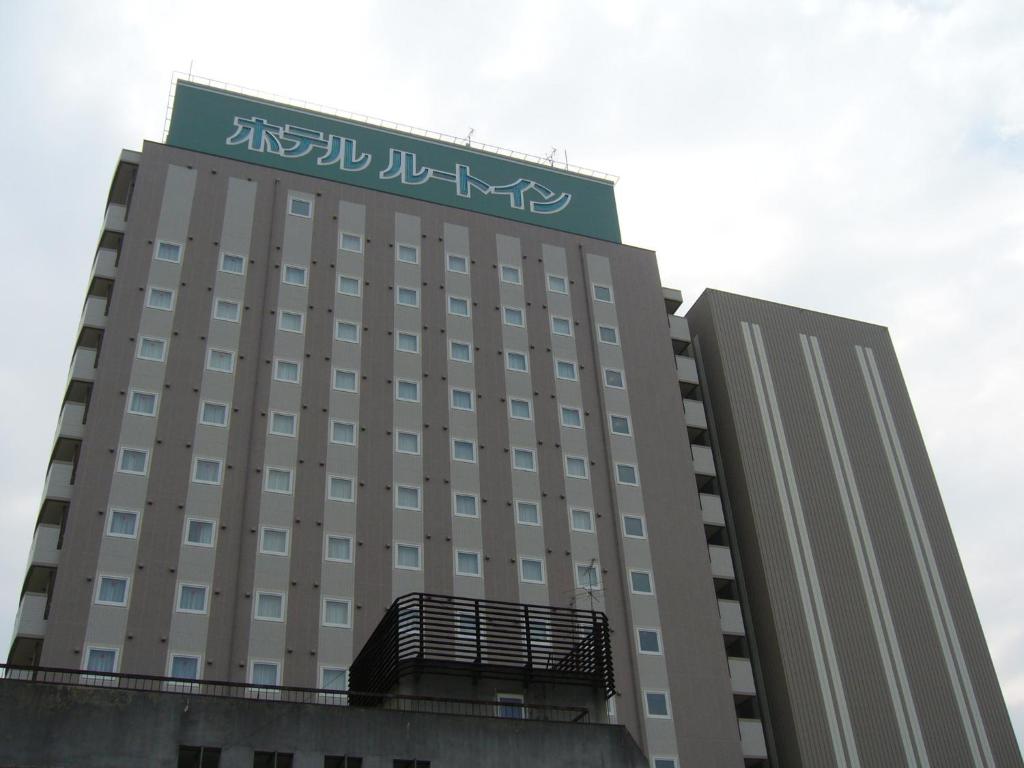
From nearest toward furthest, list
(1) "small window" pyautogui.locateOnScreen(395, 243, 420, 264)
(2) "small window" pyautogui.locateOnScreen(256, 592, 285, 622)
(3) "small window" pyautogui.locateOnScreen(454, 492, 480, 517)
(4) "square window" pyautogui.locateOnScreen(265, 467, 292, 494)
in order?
(2) "small window" pyautogui.locateOnScreen(256, 592, 285, 622) → (4) "square window" pyautogui.locateOnScreen(265, 467, 292, 494) → (3) "small window" pyautogui.locateOnScreen(454, 492, 480, 517) → (1) "small window" pyautogui.locateOnScreen(395, 243, 420, 264)

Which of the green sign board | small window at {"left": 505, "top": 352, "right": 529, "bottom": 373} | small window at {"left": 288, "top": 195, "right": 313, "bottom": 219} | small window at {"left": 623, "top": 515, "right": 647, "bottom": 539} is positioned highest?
the green sign board

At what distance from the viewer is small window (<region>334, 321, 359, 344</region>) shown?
55.2m

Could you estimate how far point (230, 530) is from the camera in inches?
1847

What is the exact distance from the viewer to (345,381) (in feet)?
176

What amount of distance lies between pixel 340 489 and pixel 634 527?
15.2 meters

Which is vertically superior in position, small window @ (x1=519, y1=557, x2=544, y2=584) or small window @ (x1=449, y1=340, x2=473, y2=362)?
small window @ (x1=449, y1=340, x2=473, y2=362)

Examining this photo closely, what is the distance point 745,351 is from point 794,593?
15192 mm

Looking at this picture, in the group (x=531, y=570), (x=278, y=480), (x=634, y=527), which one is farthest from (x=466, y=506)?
(x=278, y=480)

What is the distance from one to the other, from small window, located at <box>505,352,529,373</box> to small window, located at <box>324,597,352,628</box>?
1701 centimetres

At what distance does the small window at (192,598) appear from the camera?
145 feet

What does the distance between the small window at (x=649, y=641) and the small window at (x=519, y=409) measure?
12678mm

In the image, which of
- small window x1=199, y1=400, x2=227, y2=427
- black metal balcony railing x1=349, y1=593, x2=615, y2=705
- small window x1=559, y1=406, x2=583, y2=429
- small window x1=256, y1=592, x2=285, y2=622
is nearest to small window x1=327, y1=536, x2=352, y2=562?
small window x1=256, y1=592, x2=285, y2=622

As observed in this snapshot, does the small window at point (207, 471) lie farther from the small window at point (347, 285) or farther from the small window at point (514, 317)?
the small window at point (514, 317)

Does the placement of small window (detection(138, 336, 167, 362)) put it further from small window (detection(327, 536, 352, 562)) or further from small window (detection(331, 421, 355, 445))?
small window (detection(327, 536, 352, 562))
